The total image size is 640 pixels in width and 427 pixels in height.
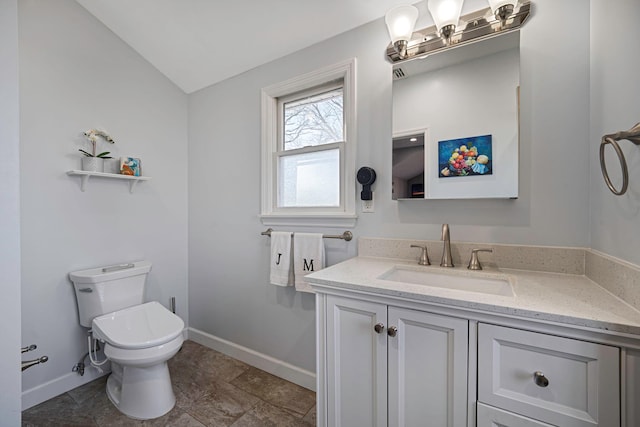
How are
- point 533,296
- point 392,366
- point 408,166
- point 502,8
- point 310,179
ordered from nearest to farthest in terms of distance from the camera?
point 533,296, point 392,366, point 502,8, point 408,166, point 310,179

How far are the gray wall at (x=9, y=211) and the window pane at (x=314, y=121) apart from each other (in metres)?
1.38

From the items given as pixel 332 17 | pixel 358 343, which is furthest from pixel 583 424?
pixel 332 17

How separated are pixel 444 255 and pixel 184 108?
2.47 metres

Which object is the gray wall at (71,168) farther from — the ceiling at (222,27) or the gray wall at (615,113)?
the gray wall at (615,113)

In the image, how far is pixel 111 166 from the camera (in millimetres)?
1979

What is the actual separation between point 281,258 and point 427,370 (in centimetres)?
112

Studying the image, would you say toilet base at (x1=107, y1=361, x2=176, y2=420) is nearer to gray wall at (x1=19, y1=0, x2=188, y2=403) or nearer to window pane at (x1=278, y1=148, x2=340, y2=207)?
gray wall at (x1=19, y1=0, x2=188, y2=403)

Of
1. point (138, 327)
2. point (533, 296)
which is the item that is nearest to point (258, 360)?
point (138, 327)

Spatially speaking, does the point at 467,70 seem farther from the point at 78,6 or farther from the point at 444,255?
the point at 78,6

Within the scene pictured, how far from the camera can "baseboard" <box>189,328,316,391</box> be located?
181cm

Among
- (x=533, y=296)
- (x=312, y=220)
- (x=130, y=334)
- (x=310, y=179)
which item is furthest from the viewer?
A: (x=310, y=179)

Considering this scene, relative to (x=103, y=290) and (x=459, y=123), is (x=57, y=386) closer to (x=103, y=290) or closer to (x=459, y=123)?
(x=103, y=290)

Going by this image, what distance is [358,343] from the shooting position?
106cm

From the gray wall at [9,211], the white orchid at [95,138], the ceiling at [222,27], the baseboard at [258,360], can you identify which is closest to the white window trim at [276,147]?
the ceiling at [222,27]
